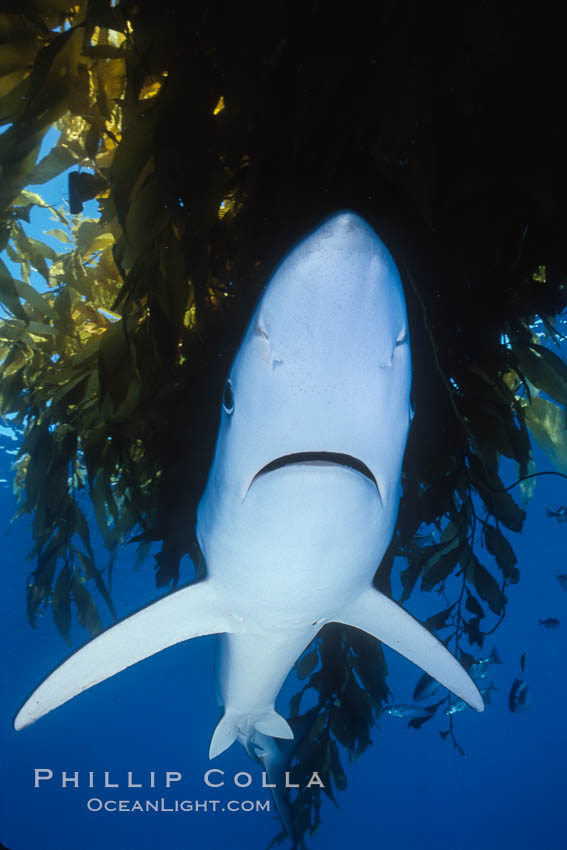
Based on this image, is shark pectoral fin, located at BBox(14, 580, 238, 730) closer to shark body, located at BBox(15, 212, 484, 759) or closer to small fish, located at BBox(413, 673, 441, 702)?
shark body, located at BBox(15, 212, 484, 759)

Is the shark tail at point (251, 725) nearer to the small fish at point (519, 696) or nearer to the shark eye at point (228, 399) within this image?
the shark eye at point (228, 399)

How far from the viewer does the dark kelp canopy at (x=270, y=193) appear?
187 centimetres

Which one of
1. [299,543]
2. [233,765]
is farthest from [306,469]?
[233,765]

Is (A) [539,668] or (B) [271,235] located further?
(A) [539,668]

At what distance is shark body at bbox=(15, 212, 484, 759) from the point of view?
1.43 m

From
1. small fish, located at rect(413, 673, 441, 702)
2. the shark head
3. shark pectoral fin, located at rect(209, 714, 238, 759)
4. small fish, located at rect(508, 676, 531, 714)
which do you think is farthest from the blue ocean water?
the shark head

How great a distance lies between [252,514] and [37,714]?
1625 millimetres

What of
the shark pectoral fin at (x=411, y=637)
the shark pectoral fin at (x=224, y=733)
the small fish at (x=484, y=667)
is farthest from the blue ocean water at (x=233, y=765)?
the shark pectoral fin at (x=411, y=637)

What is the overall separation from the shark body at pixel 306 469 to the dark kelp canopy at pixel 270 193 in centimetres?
90

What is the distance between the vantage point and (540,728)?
47.7 m

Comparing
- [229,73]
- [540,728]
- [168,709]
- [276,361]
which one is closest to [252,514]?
[276,361]

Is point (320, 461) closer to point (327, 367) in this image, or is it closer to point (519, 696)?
point (327, 367)

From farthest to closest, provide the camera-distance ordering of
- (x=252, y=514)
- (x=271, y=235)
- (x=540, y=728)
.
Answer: (x=540, y=728), (x=271, y=235), (x=252, y=514)

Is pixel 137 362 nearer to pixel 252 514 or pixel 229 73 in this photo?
pixel 252 514
